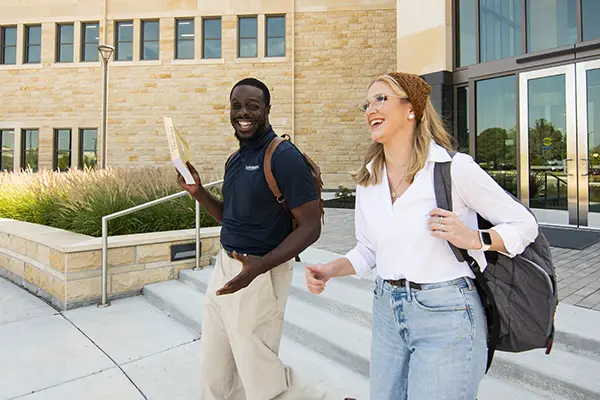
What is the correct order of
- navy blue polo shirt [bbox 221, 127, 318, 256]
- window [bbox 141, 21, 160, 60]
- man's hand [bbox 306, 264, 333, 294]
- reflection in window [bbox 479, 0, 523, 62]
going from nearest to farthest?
1. man's hand [bbox 306, 264, 333, 294]
2. navy blue polo shirt [bbox 221, 127, 318, 256]
3. reflection in window [bbox 479, 0, 523, 62]
4. window [bbox 141, 21, 160, 60]

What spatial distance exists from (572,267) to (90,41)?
21.3m

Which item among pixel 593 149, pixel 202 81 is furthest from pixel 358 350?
pixel 202 81

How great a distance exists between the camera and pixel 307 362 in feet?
10.7

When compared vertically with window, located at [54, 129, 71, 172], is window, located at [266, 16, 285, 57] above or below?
above

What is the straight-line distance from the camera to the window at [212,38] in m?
19.0

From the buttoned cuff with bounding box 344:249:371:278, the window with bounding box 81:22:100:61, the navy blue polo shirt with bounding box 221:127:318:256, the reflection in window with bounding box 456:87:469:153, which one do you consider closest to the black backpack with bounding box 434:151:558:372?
the buttoned cuff with bounding box 344:249:371:278

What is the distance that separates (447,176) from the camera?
1429 millimetres

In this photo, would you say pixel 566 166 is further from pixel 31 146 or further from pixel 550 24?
pixel 31 146

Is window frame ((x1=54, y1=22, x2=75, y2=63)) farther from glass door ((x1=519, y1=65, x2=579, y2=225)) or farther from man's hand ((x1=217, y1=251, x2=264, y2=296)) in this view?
man's hand ((x1=217, y1=251, x2=264, y2=296))

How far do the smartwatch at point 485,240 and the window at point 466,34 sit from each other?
29.7 feet

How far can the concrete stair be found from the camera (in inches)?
101

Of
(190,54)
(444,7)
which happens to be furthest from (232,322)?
(190,54)

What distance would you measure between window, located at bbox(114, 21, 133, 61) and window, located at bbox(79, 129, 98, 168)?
3.66m

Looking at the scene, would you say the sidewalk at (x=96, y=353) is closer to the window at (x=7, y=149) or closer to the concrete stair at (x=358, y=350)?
the concrete stair at (x=358, y=350)
